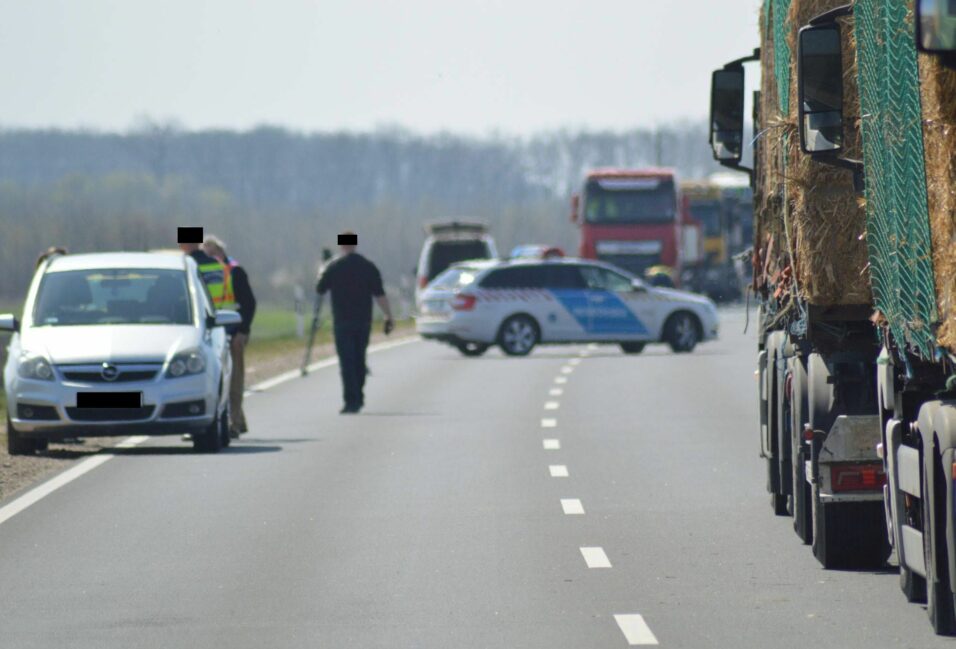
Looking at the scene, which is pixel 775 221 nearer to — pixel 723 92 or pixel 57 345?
pixel 723 92

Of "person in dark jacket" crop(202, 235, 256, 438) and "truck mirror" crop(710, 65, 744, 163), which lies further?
"person in dark jacket" crop(202, 235, 256, 438)

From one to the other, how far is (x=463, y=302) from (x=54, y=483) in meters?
20.4

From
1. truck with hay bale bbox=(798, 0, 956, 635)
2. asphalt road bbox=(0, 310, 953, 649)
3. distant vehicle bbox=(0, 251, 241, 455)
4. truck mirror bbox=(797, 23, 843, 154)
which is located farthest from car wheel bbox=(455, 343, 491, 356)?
truck mirror bbox=(797, 23, 843, 154)

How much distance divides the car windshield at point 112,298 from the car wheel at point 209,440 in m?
0.91

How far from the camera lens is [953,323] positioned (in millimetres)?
6648

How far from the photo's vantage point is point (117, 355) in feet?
54.2

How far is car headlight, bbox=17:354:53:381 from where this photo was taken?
16.4m

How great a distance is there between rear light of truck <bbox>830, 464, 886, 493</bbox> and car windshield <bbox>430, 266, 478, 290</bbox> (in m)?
25.4

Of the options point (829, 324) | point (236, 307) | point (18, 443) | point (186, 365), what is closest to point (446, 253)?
point (236, 307)

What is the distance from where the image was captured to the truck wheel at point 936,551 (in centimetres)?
749

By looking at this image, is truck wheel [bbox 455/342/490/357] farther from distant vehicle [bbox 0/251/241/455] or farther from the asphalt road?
distant vehicle [bbox 0/251/241/455]

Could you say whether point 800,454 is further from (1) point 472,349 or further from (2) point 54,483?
(1) point 472,349

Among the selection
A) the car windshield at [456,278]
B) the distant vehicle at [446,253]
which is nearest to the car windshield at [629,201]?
the distant vehicle at [446,253]

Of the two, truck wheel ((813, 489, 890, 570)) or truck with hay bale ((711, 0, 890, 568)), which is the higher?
truck with hay bale ((711, 0, 890, 568))
